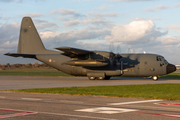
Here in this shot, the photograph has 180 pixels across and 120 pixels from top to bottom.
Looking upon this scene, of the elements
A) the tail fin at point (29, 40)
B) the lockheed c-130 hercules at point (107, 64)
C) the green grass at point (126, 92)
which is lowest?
the green grass at point (126, 92)

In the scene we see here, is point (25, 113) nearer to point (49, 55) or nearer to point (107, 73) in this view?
point (107, 73)

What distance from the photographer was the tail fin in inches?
1457

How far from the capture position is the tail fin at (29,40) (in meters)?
37.0

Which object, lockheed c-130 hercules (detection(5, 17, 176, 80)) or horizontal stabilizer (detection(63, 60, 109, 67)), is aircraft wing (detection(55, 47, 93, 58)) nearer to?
lockheed c-130 hercules (detection(5, 17, 176, 80))

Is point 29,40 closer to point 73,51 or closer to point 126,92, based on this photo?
point 73,51

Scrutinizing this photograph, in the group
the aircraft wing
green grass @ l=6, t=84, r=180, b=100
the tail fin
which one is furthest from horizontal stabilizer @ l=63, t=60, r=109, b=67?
green grass @ l=6, t=84, r=180, b=100

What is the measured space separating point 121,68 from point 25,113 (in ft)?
82.7

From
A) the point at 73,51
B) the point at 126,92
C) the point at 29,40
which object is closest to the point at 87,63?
the point at 73,51

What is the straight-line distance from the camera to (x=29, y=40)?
37.2 meters

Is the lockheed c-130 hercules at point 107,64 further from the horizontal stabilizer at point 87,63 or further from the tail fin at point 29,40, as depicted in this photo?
the tail fin at point 29,40

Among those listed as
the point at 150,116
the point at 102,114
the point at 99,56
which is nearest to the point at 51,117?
the point at 102,114

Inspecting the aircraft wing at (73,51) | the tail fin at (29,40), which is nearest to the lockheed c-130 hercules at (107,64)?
the aircraft wing at (73,51)

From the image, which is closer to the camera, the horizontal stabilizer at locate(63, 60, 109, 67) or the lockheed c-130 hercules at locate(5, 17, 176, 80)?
the horizontal stabilizer at locate(63, 60, 109, 67)

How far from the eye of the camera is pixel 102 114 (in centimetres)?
825
